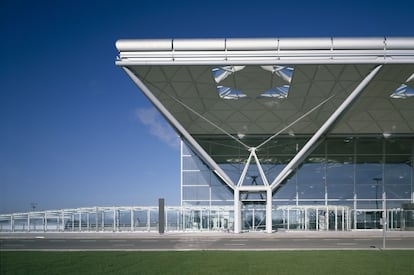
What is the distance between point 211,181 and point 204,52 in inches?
624

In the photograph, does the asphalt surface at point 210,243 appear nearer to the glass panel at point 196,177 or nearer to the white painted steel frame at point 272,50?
the white painted steel frame at point 272,50

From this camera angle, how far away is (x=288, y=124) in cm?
3725

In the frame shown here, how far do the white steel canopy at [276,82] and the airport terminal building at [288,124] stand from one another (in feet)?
0.22

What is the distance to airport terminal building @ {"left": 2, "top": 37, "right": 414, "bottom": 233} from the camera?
2695 cm

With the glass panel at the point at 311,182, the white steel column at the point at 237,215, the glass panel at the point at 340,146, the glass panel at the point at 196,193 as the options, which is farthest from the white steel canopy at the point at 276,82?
the glass panel at the point at 196,193

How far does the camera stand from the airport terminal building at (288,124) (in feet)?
88.4

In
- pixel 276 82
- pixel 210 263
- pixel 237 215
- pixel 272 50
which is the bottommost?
pixel 210 263

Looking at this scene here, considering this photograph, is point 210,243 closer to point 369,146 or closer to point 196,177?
point 196,177

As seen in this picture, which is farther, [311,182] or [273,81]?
[311,182]

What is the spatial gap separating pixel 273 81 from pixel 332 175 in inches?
551

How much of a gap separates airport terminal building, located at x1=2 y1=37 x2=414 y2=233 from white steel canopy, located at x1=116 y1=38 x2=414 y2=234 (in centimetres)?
7

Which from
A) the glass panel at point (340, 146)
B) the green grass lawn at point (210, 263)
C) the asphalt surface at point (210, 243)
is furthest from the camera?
the glass panel at point (340, 146)

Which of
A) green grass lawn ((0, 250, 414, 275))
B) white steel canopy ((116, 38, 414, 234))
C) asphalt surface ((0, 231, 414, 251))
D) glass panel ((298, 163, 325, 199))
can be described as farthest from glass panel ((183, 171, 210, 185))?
green grass lawn ((0, 250, 414, 275))

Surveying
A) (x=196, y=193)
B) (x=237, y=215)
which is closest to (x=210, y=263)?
(x=237, y=215)
